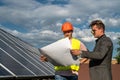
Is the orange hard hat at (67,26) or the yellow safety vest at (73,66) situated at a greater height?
the orange hard hat at (67,26)

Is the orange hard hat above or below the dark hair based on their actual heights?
below

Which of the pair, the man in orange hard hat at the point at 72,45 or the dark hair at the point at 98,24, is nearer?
the dark hair at the point at 98,24

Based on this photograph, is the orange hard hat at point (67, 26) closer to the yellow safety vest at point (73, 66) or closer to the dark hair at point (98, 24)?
the yellow safety vest at point (73, 66)

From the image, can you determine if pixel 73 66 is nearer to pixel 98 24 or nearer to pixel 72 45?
pixel 72 45

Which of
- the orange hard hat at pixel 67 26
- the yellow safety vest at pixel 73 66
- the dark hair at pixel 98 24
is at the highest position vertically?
the dark hair at pixel 98 24

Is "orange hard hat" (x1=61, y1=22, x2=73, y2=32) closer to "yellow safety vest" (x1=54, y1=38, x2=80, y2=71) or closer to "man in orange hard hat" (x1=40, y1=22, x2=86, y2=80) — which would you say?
"man in orange hard hat" (x1=40, y1=22, x2=86, y2=80)

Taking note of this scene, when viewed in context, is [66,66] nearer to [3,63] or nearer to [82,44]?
[82,44]

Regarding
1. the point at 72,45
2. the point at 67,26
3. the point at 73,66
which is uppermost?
the point at 67,26

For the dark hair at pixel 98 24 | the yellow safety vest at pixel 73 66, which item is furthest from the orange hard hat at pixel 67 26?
the dark hair at pixel 98 24

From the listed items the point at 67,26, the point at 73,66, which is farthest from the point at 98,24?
the point at 73,66

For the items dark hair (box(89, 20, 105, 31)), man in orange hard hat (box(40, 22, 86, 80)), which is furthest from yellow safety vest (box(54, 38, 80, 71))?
dark hair (box(89, 20, 105, 31))

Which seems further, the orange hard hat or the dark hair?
the orange hard hat

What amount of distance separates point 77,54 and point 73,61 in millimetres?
484

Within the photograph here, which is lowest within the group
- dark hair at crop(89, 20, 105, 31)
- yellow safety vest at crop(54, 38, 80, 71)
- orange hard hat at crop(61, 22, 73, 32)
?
yellow safety vest at crop(54, 38, 80, 71)
